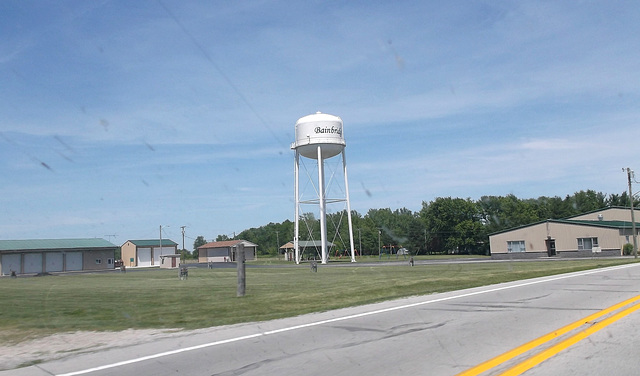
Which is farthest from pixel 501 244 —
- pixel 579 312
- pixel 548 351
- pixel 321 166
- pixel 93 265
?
pixel 548 351

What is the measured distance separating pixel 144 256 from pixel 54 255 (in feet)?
87.8

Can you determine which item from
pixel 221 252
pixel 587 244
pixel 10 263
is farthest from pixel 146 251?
pixel 587 244

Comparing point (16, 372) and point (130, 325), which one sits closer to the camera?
point (16, 372)

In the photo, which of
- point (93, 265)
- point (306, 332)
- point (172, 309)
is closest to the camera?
point (306, 332)

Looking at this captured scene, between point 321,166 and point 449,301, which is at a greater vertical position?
point 321,166

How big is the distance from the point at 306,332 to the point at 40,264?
7117cm

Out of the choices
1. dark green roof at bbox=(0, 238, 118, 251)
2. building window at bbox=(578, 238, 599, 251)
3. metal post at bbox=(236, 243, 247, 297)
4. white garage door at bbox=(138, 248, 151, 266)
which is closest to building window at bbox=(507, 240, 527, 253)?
building window at bbox=(578, 238, 599, 251)

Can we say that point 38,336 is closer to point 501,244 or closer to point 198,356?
point 198,356

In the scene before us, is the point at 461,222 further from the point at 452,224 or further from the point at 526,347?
the point at 526,347

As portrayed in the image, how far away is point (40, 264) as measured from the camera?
7169 cm

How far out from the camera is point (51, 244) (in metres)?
75.0

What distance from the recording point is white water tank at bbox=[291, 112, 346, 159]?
208 feet

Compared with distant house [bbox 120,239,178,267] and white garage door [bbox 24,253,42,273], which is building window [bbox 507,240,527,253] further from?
white garage door [bbox 24,253,42,273]

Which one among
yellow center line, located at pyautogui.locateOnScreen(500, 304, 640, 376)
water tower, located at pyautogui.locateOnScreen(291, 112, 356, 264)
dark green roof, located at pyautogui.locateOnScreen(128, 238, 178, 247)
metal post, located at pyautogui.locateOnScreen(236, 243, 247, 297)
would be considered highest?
water tower, located at pyautogui.locateOnScreen(291, 112, 356, 264)
